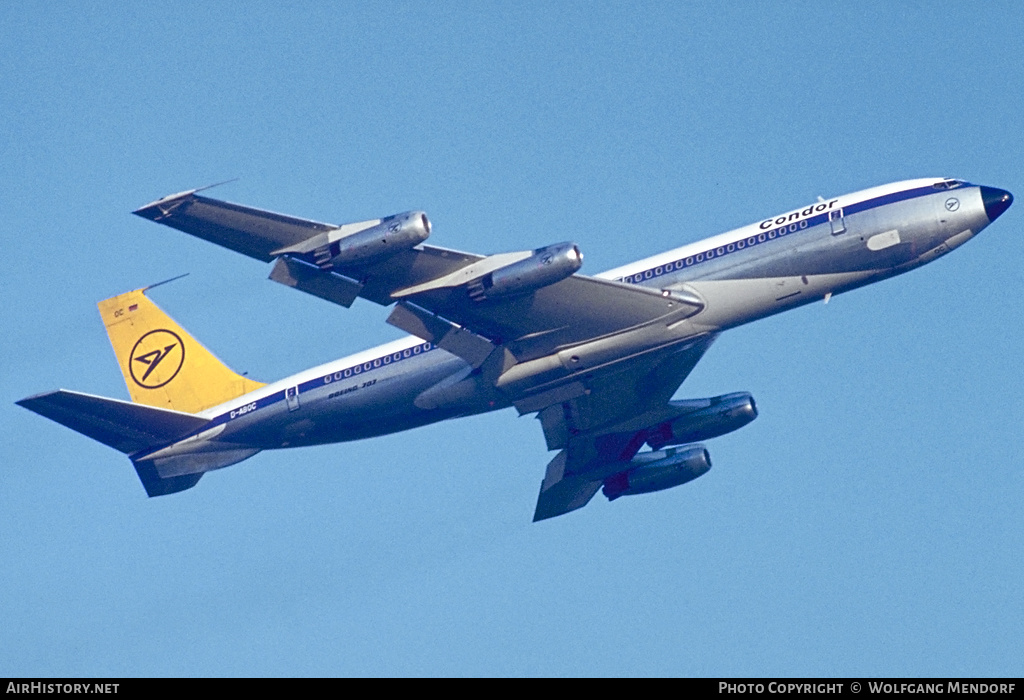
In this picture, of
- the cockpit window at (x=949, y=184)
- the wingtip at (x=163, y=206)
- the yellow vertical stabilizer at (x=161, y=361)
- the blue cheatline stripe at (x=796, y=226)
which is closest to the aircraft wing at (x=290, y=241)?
the wingtip at (x=163, y=206)

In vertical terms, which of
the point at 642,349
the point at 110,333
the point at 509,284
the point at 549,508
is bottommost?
the point at 549,508

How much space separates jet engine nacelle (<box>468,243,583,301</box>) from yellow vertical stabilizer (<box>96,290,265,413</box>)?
1444cm

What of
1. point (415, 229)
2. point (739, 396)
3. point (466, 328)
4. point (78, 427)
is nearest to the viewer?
point (415, 229)

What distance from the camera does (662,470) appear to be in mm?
53000

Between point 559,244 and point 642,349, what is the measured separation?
5567 mm

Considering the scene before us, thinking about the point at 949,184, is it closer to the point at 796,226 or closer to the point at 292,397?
the point at 796,226

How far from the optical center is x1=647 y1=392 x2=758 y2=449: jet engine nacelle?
5044 cm

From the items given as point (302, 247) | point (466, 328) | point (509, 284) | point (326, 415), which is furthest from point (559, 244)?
point (326, 415)

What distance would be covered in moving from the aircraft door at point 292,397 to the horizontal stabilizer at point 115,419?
12.4 ft

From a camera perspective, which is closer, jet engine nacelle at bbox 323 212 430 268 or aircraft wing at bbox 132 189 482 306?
aircraft wing at bbox 132 189 482 306

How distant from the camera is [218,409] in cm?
4922

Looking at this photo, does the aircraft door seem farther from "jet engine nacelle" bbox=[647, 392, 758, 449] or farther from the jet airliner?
"jet engine nacelle" bbox=[647, 392, 758, 449]

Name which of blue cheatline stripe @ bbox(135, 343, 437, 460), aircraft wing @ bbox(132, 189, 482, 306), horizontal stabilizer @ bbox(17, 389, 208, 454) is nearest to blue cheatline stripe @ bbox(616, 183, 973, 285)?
aircraft wing @ bbox(132, 189, 482, 306)

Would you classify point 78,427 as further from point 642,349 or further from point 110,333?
point 642,349
